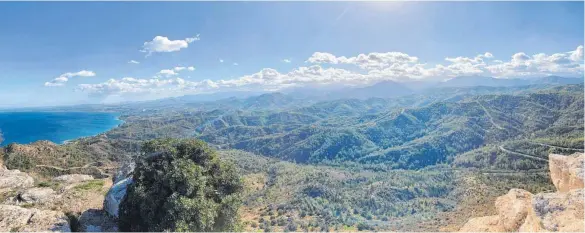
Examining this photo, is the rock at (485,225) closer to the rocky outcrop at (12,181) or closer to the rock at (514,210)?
the rock at (514,210)

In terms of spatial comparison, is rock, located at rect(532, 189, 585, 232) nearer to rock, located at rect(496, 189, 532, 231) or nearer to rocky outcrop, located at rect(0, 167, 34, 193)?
rock, located at rect(496, 189, 532, 231)

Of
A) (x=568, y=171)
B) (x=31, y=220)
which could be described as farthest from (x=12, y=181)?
(x=568, y=171)

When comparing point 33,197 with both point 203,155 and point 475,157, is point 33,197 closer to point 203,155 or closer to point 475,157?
point 203,155

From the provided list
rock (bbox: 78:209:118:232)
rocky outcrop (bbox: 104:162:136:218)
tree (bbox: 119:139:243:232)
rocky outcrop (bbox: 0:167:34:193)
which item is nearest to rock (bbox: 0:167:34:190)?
rocky outcrop (bbox: 0:167:34:193)

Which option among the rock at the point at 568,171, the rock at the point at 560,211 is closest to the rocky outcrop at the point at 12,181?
the rock at the point at 560,211

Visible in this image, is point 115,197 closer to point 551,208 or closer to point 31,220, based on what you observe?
point 31,220

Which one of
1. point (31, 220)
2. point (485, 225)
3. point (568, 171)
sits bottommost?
point (485, 225)

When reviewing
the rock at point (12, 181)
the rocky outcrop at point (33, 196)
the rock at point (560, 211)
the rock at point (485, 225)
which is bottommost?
the rock at point (485, 225)
